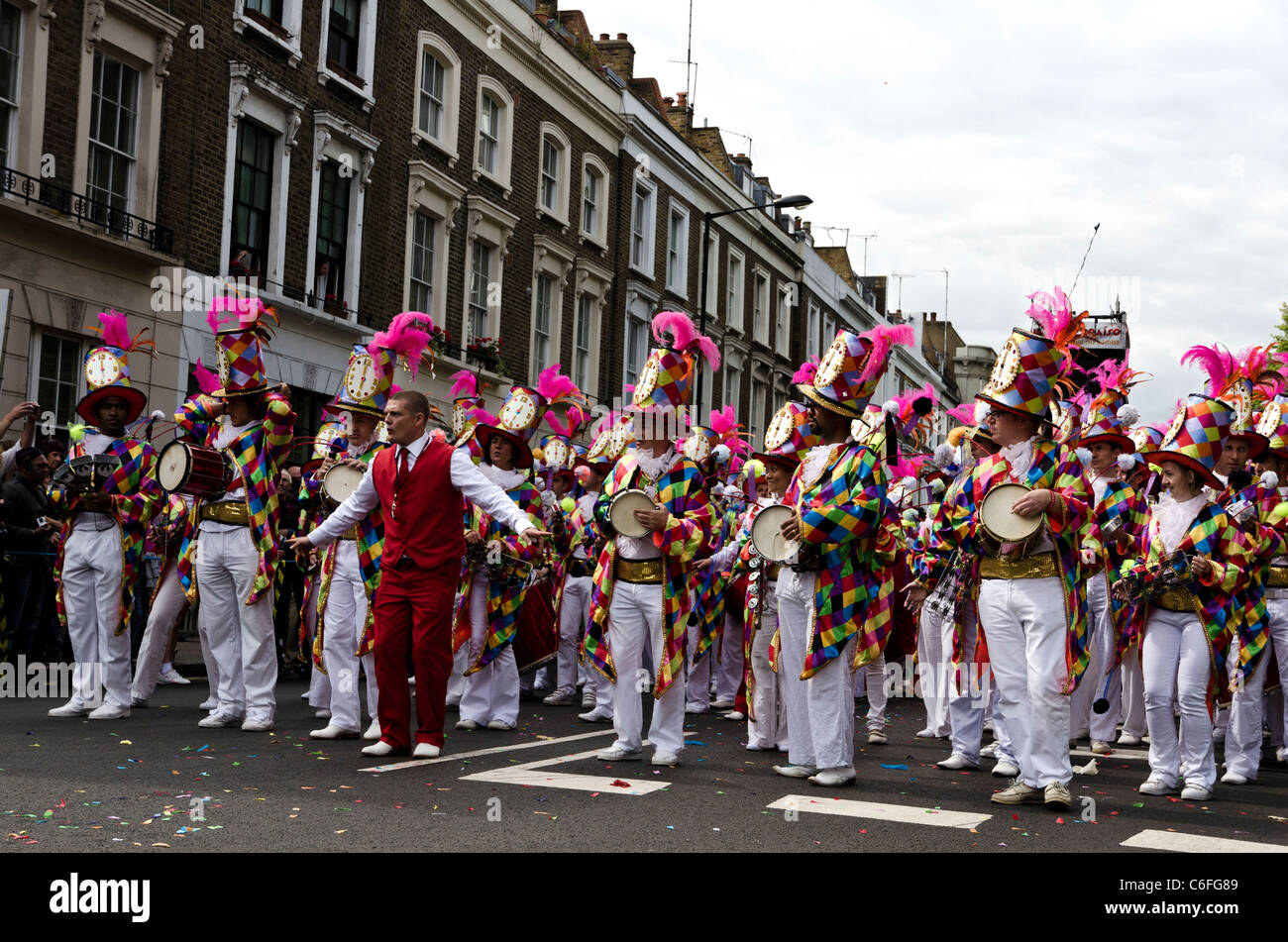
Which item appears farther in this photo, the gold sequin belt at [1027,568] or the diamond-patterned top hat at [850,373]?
the diamond-patterned top hat at [850,373]

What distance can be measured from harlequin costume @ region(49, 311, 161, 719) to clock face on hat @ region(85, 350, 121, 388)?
6 cm

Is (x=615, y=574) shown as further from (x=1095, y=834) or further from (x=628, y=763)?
(x=1095, y=834)

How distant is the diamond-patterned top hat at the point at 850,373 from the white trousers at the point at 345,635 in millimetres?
3073

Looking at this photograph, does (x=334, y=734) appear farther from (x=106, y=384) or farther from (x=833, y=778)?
(x=833, y=778)

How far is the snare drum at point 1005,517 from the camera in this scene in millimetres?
6707

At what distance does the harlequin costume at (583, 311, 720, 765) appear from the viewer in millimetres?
8195

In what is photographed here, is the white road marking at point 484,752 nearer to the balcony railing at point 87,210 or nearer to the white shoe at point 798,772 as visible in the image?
the white shoe at point 798,772

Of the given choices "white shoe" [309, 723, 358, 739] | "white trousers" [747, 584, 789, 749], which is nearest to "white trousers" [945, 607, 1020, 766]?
"white trousers" [747, 584, 789, 749]

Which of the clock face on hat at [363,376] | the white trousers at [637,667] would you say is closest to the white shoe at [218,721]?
the clock face on hat at [363,376]

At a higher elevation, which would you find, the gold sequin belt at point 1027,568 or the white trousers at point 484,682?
the gold sequin belt at point 1027,568

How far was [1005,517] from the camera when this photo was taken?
22.3 ft

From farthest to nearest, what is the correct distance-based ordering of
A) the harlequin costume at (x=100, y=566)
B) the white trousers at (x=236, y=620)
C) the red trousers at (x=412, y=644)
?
1. the harlequin costume at (x=100, y=566)
2. the white trousers at (x=236, y=620)
3. the red trousers at (x=412, y=644)

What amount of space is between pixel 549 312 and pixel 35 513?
19.1 m

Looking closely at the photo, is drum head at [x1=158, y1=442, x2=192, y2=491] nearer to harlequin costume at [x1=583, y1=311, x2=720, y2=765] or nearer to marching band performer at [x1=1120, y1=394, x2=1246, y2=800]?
harlequin costume at [x1=583, y1=311, x2=720, y2=765]
